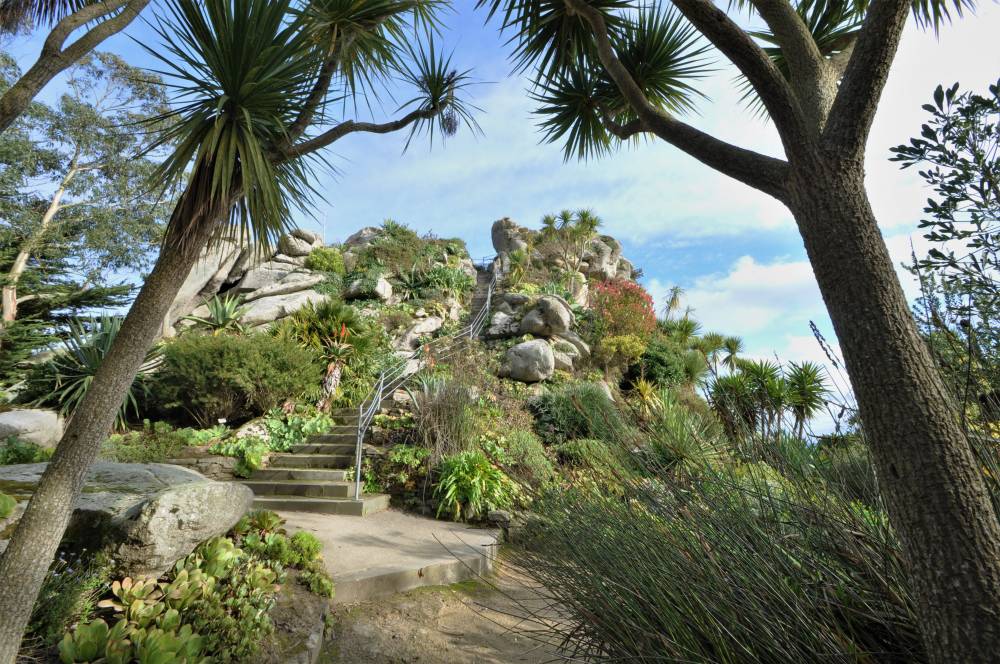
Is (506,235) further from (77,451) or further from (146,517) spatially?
(77,451)

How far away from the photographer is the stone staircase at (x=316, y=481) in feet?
21.7

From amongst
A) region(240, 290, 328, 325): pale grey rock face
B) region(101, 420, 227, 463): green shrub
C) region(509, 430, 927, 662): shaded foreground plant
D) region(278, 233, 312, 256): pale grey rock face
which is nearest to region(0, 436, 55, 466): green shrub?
region(101, 420, 227, 463): green shrub

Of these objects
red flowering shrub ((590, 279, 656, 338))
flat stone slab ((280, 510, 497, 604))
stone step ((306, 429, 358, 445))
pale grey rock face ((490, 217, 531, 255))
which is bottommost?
flat stone slab ((280, 510, 497, 604))

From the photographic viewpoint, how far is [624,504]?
2.38 metres

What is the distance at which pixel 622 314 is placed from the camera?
14984 millimetres

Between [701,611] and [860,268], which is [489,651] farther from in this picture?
[860,268]

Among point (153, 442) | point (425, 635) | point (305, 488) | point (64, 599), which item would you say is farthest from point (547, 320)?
point (64, 599)

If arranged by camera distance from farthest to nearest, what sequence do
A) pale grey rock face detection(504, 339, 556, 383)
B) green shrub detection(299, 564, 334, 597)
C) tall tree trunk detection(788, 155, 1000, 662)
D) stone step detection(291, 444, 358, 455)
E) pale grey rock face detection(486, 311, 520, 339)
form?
1. pale grey rock face detection(486, 311, 520, 339)
2. pale grey rock face detection(504, 339, 556, 383)
3. stone step detection(291, 444, 358, 455)
4. green shrub detection(299, 564, 334, 597)
5. tall tree trunk detection(788, 155, 1000, 662)

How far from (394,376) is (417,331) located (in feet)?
14.5

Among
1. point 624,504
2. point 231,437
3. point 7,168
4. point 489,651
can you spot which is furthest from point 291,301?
point 624,504

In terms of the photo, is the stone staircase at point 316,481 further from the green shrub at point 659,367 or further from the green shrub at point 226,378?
the green shrub at point 659,367

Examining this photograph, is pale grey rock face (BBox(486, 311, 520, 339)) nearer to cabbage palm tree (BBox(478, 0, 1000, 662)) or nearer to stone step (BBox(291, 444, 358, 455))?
stone step (BBox(291, 444, 358, 455))

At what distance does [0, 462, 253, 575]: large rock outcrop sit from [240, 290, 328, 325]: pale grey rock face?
9.65m

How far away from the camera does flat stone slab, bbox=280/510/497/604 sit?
439cm
